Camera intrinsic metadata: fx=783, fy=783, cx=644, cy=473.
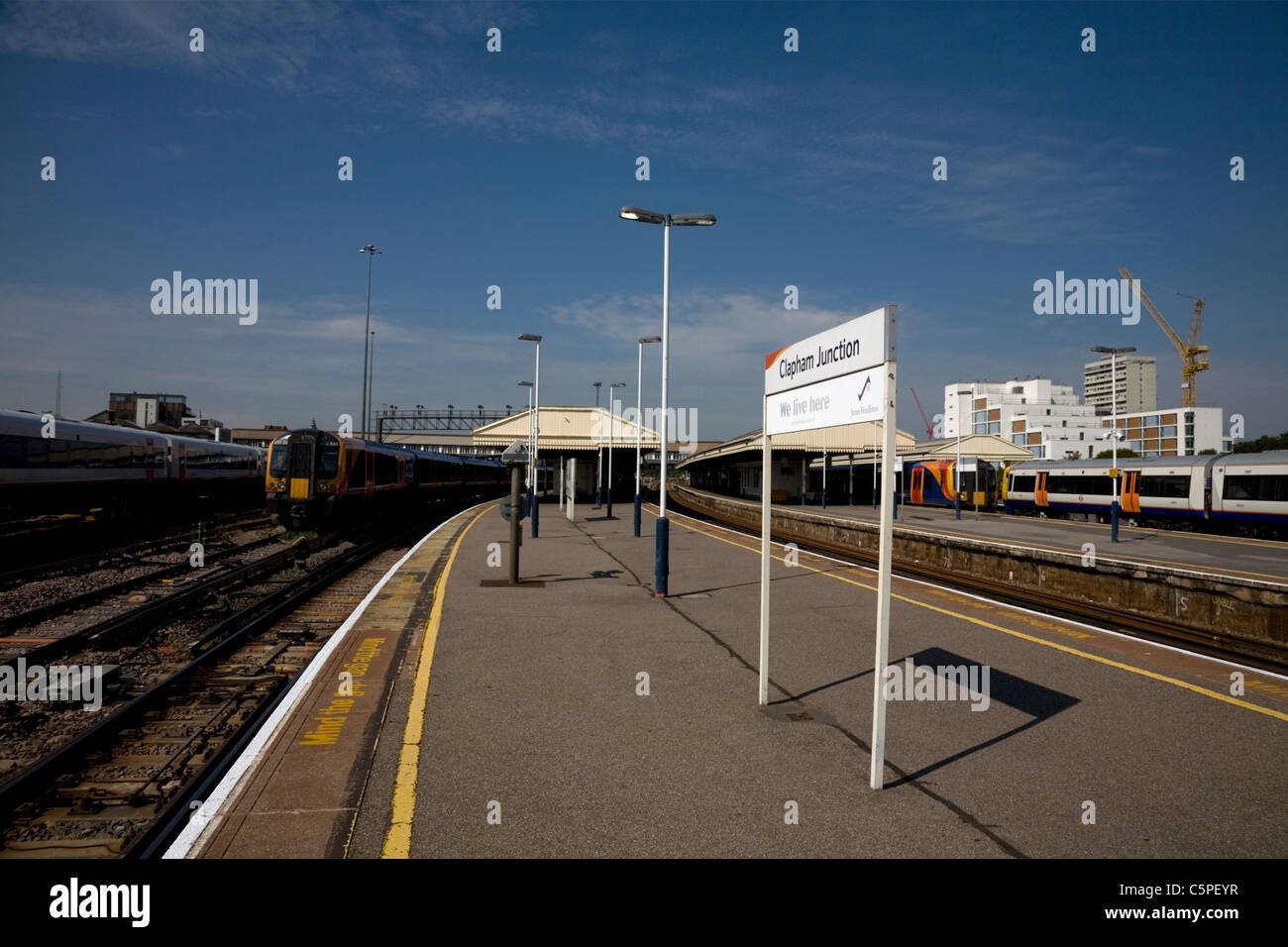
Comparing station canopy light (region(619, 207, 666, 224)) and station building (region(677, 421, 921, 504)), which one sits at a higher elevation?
station canopy light (region(619, 207, 666, 224))

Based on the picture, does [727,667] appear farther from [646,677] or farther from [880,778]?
[880,778]

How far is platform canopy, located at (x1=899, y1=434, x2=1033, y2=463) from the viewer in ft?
204

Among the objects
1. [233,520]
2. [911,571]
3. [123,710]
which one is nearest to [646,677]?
[123,710]

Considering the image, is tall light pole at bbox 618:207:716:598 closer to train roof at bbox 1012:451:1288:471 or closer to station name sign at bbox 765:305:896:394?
station name sign at bbox 765:305:896:394

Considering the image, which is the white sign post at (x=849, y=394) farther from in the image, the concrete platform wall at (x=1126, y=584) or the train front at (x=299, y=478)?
the train front at (x=299, y=478)

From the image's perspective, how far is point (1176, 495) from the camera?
104 ft

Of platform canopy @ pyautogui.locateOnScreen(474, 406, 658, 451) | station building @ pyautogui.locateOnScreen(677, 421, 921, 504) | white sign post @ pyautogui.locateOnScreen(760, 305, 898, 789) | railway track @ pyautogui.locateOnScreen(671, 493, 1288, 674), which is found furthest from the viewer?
platform canopy @ pyautogui.locateOnScreen(474, 406, 658, 451)

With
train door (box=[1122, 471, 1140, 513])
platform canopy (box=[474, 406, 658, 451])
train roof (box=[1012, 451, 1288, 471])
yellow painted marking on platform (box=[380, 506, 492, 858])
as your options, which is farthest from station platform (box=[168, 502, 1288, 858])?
platform canopy (box=[474, 406, 658, 451])

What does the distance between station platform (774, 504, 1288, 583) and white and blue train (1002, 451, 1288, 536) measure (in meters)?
0.77

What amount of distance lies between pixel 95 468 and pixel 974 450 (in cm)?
5811

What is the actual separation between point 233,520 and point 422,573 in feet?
68.8

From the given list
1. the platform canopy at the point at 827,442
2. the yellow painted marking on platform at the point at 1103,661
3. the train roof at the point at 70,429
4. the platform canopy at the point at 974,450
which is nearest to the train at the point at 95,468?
the train roof at the point at 70,429

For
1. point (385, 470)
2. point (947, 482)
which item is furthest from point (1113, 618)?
point (947, 482)

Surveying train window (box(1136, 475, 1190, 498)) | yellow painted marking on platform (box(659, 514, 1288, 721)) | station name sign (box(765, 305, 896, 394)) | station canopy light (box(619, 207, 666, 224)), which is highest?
station canopy light (box(619, 207, 666, 224))
